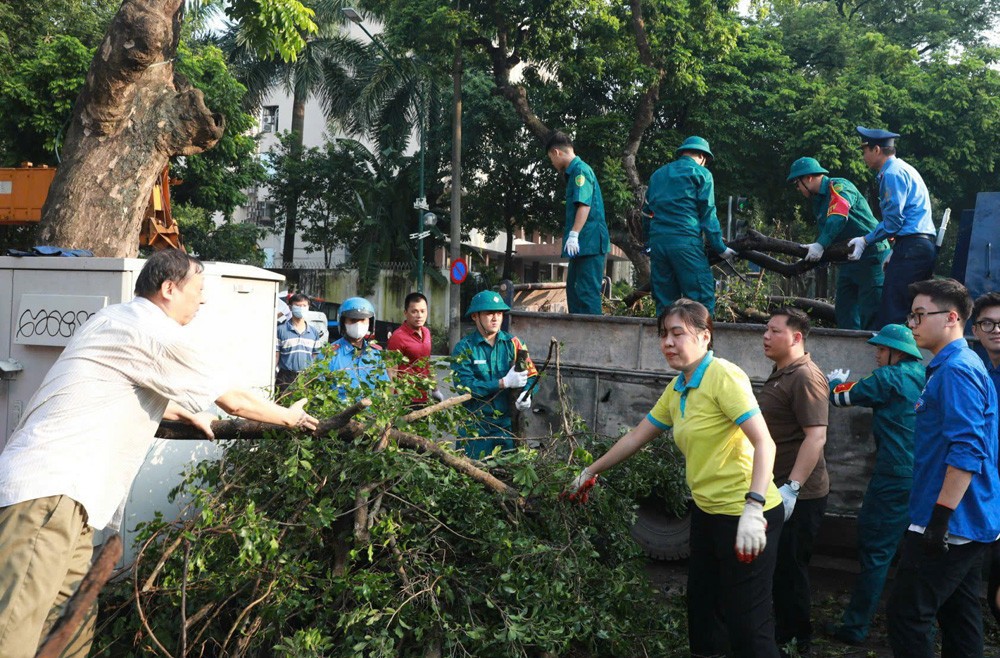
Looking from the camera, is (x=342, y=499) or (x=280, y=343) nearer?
(x=342, y=499)

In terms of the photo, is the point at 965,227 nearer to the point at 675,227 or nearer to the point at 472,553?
the point at 675,227

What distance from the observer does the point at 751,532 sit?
3.52m

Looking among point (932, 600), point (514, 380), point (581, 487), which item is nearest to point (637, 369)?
point (514, 380)

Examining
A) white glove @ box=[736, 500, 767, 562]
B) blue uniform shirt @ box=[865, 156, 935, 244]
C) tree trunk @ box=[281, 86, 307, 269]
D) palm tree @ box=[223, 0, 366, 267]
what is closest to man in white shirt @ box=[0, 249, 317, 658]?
white glove @ box=[736, 500, 767, 562]

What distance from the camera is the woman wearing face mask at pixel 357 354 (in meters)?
4.68

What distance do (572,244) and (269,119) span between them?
40.1 m

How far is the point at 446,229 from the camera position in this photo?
101 feet

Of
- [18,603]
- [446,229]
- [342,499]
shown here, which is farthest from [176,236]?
[446,229]

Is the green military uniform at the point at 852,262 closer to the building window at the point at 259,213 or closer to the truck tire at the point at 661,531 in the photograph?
the truck tire at the point at 661,531

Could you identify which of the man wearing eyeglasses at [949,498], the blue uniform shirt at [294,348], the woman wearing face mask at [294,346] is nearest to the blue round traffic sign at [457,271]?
the woman wearing face mask at [294,346]

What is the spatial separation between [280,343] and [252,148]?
1784cm

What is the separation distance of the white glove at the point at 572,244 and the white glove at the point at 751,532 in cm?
407

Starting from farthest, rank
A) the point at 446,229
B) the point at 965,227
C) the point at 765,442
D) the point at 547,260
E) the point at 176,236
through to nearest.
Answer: the point at 547,260
the point at 446,229
the point at 176,236
the point at 965,227
the point at 765,442

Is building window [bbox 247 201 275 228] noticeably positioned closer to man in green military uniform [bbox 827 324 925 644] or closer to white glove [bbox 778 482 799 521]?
man in green military uniform [bbox 827 324 925 644]
